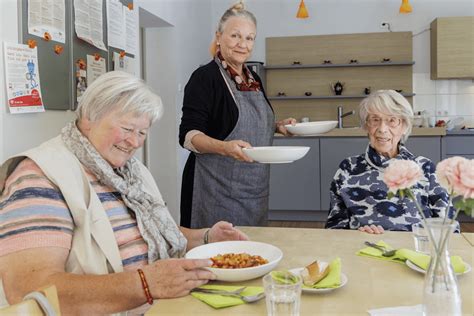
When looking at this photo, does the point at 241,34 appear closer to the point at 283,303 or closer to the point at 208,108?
the point at 208,108

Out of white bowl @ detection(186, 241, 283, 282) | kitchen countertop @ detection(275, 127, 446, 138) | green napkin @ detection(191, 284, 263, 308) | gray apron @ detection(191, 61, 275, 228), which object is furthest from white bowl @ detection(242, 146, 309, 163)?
kitchen countertop @ detection(275, 127, 446, 138)

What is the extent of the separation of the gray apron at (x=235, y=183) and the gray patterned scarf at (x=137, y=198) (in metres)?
0.69

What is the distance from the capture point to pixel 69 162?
1.26 metres

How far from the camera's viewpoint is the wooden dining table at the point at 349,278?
105 cm

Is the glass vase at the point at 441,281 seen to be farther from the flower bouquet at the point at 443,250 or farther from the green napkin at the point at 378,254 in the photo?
the green napkin at the point at 378,254

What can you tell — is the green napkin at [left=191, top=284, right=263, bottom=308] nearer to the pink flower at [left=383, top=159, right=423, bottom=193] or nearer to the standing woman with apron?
the pink flower at [left=383, top=159, right=423, bottom=193]

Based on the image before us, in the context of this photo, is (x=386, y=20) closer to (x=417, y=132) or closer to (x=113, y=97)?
(x=417, y=132)

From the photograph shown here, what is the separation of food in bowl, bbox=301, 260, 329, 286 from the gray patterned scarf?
0.42 metres

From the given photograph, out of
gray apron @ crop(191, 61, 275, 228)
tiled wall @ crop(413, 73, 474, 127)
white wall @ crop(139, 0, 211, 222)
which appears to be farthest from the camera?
tiled wall @ crop(413, 73, 474, 127)

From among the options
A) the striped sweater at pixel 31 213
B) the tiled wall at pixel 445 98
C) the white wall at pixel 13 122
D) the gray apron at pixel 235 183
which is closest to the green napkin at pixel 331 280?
the striped sweater at pixel 31 213

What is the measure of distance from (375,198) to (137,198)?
105 centimetres

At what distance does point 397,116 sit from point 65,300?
152 cm

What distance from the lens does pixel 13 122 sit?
1.78m

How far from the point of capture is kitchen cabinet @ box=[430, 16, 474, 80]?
18.1ft
